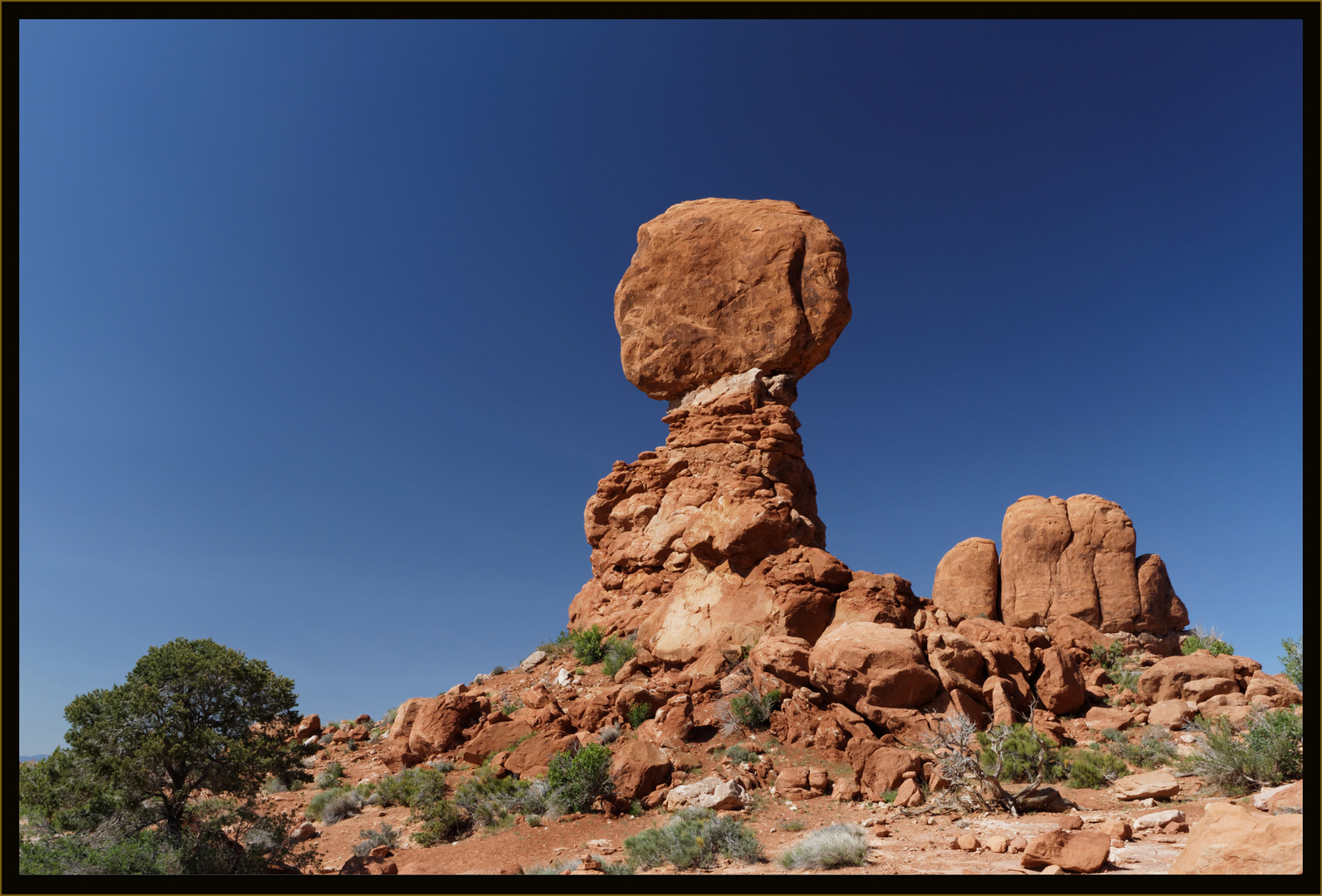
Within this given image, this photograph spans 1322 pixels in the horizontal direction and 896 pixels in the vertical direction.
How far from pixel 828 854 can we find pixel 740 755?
5608 mm

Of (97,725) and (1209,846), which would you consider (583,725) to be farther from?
(1209,846)

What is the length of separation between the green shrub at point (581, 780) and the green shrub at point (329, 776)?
259 inches

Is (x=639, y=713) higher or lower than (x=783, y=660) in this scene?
lower

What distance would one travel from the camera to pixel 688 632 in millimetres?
18156

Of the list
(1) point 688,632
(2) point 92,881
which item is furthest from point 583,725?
(2) point 92,881

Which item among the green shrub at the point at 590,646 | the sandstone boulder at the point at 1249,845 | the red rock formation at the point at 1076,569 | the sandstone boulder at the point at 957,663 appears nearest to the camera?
the sandstone boulder at the point at 1249,845

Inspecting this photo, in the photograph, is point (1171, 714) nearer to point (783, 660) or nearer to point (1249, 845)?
Answer: point (783, 660)

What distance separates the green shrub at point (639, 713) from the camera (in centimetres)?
1521

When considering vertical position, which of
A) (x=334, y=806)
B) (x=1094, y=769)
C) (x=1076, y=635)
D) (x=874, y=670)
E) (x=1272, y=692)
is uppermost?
(x=1076, y=635)

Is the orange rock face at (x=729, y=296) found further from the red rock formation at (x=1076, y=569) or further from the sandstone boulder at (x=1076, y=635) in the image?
the sandstone boulder at (x=1076, y=635)

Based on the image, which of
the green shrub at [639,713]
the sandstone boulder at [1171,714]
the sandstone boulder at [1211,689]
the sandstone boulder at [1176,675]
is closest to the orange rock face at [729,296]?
the green shrub at [639,713]

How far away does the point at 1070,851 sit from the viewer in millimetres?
6977

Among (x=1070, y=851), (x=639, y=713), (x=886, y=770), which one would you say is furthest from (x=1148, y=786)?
(x=639, y=713)

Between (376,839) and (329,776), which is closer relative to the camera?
(376,839)
